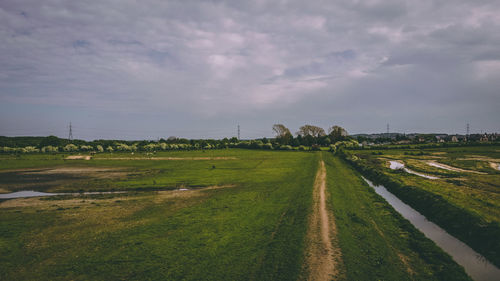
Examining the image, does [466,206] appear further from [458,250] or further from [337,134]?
[337,134]

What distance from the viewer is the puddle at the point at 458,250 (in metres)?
11.8

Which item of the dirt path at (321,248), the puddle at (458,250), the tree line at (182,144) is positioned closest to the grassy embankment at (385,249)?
the dirt path at (321,248)

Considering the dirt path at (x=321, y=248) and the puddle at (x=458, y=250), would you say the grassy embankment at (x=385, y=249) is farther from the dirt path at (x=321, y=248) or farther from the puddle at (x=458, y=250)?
the puddle at (x=458, y=250)

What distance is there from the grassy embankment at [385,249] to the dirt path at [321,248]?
1.61 ft

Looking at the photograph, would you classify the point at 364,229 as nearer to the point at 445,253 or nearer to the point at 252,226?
the point at 445,253

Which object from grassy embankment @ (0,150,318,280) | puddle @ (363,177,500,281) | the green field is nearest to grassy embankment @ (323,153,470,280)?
the green field

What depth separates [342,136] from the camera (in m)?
159

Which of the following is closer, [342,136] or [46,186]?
[46,186]

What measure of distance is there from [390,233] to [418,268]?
4406 millimetres

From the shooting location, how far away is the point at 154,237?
15.2 m

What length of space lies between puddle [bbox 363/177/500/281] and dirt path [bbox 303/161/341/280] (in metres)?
6.01

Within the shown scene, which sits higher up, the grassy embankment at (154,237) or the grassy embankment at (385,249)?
the grassy embankment at (154,237)

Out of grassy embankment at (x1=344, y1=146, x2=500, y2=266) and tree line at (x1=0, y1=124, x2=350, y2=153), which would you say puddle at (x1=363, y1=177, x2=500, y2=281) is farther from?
tree line at (x1=0, y1=124, x2=350, y2=153)

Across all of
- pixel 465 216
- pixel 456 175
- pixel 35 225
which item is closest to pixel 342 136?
pixel 456 175
